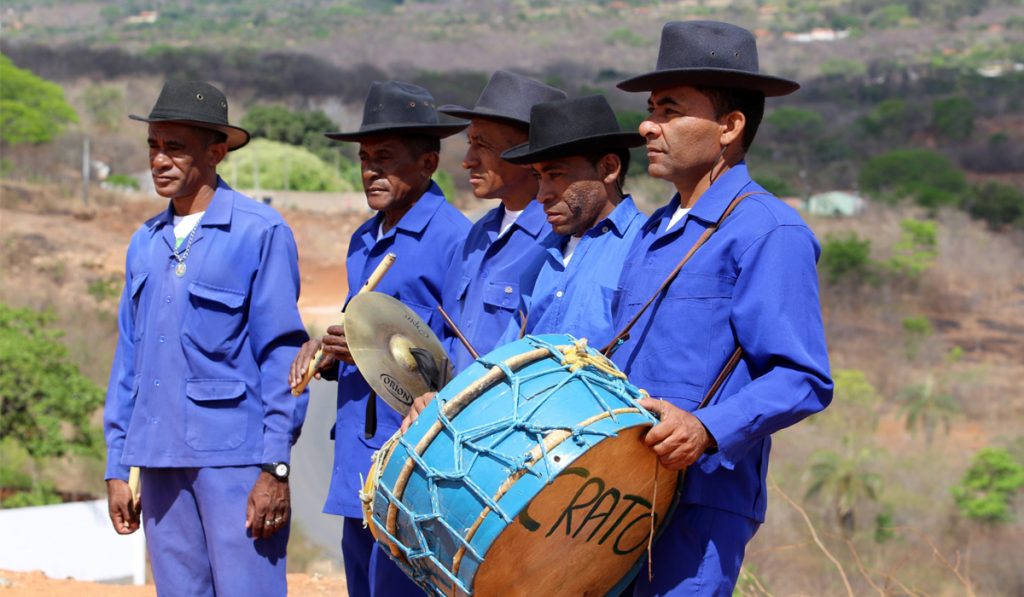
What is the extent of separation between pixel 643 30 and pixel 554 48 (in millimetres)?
14750

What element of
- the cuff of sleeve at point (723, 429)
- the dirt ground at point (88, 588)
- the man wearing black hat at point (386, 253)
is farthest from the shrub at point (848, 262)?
the cuff of sleeve at point (723, 429)

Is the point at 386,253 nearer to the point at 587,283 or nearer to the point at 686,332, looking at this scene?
the point at 587,283

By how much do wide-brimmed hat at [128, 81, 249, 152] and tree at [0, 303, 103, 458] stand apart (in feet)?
41.8

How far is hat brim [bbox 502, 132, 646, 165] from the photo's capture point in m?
4.55

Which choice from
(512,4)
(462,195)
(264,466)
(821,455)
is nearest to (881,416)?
(821,455)

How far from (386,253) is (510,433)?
215 centimetres

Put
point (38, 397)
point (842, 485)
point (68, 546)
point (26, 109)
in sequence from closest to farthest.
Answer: point (68, 546) → point (38, 397) → point (842, 485) → point (26, 109)

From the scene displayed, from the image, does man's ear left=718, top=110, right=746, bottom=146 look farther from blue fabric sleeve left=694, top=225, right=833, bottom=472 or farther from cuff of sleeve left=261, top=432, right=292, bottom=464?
cuff of sleeve left=261, top=432, right=292, bottom=464

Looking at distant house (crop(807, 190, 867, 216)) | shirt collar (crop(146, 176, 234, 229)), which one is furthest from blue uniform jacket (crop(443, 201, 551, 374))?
distant house (crop(807, 190, 867, 216))

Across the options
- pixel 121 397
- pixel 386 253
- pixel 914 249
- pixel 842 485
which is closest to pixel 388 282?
pixel 386 253

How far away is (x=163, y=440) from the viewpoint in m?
4.76

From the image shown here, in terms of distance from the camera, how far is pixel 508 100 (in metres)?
5.40

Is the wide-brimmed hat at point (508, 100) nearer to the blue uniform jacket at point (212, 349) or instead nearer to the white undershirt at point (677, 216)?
the blue uniform jacket at point (212, 349)

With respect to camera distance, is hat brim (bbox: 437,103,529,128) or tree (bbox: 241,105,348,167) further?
tree (bbox: 241,105,348,167)
